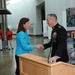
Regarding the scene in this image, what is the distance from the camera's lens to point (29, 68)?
257 cm

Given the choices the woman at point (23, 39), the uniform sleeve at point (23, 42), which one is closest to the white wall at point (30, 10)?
the woman at point (23, 39)

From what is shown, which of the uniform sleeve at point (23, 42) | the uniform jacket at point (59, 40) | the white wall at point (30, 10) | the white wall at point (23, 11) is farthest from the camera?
the white wall at point (23, 11)

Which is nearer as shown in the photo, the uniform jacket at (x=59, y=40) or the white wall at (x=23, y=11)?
the uniform jacket at (x=59, y=40)

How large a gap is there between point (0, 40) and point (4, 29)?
1119 millimetres

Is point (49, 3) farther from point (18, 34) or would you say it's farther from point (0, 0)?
point (18, 34)

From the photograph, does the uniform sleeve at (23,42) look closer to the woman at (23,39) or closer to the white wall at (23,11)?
the woman at (23,39)

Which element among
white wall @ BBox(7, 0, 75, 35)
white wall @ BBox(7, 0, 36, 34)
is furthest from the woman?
white wall @ BBox(7, 0, 36, 34)

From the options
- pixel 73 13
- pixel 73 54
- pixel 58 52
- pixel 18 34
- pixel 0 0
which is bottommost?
pixel 73 54

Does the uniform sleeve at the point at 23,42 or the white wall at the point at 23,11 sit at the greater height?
the white wall at the point at 23,11

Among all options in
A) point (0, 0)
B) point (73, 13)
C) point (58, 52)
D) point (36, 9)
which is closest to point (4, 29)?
point (0, 0)

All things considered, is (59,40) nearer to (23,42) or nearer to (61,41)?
(61,41)

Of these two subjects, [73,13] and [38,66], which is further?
[73,13]

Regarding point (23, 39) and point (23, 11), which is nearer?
point (23, 39)

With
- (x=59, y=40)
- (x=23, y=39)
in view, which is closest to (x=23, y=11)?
(x=23, y=39)
